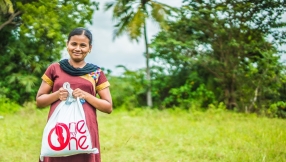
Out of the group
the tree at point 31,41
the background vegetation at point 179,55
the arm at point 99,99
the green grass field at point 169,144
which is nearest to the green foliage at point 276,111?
the background vegetation at point 179,55

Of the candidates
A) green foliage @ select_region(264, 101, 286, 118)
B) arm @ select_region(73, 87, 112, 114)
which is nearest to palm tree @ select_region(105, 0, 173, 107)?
green foliage @ select_region(264, 101, 286, 118)

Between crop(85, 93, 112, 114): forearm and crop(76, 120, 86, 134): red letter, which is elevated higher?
crop(85, 93, 112, 114): forearm

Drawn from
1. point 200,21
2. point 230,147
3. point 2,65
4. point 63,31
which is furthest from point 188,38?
point 230,147

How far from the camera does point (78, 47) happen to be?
7.40ft

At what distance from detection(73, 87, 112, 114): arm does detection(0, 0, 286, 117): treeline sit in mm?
12248

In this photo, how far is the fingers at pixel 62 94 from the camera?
215cm

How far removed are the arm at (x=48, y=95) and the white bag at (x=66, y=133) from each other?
0.03 metres

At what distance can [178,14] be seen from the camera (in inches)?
634

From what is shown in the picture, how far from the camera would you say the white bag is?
82.6 inches

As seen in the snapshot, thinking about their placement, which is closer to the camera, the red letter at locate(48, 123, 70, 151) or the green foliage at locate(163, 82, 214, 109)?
the red letter at locate(48, 123, 70, 151)

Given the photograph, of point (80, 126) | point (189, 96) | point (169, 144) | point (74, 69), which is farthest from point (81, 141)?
point (189, 96)

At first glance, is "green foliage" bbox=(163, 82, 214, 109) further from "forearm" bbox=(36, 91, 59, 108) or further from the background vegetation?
"forearm" bbox=(36, 91, 59, 108)

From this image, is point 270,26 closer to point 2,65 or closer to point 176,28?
point 176,28

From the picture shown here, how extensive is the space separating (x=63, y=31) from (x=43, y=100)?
13.7 metres
